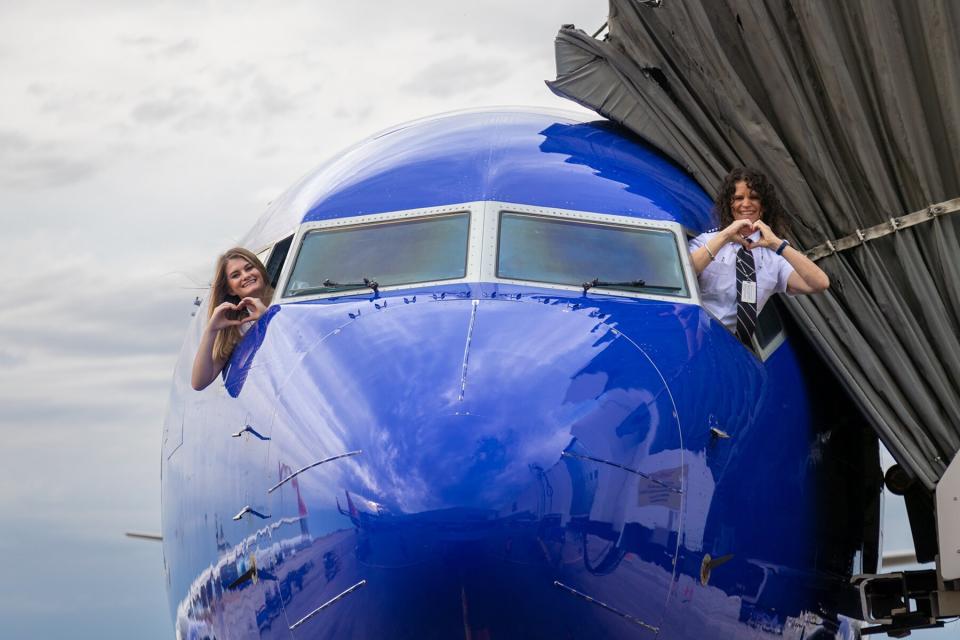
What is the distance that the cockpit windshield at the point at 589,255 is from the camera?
9.35 m

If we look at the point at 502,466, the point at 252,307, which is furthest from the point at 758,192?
the point at 502,466

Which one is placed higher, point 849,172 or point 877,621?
point 849,172

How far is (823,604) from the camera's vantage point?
9977mm

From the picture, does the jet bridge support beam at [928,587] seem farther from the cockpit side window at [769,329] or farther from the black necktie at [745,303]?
the black necktie at [745,303]

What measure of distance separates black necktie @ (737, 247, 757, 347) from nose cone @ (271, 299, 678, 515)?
1386 millimetres

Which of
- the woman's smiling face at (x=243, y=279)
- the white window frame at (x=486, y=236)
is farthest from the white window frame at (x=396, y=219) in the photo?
the woman's smiling face at (x=243, y=279)

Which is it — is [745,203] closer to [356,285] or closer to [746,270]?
[746,270]

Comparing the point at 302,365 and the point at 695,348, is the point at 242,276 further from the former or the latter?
the point at 695,348

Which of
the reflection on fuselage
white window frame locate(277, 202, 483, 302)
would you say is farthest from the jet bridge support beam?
white window frame locate(277, 202, 483, 302)

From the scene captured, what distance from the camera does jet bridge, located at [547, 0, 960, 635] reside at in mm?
10211

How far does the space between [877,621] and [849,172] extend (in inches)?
125

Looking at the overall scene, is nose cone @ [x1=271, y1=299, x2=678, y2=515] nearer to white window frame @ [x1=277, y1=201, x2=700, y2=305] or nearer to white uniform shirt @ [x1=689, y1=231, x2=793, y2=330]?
white window frame @ [x1=277, y1=201, x2=700, y2=305]

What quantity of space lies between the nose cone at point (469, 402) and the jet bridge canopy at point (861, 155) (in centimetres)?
261

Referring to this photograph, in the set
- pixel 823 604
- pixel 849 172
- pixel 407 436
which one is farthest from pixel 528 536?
pixel 849 172
